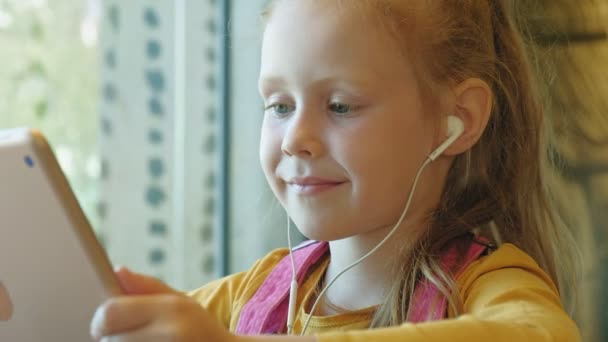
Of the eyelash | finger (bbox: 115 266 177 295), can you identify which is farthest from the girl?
finger (bbox: 115 266 177 295)

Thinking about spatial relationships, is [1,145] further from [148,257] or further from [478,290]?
[148,257]

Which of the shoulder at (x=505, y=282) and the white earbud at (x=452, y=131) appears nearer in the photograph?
the shoulder at (x=505, y=282)

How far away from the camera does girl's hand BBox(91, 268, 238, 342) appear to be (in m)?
0.55

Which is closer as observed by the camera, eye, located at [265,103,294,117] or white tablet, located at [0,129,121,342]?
white tablet, located at [0,129,121,342]

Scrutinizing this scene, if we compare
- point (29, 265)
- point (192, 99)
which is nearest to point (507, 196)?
point (29, 265)

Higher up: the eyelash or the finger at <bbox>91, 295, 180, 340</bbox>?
the eyelash

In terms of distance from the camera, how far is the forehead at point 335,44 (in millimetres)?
880

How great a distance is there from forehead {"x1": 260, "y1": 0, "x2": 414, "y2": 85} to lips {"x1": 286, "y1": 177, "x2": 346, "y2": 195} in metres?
0.13

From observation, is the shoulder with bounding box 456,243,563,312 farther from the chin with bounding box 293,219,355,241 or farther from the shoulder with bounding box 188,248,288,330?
the shoulder with bounding box 188,248,288,330

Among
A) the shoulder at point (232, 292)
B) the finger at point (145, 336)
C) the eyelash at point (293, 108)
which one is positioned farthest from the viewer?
the shoulder at point (232, 292)

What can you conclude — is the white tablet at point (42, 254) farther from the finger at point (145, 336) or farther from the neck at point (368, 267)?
the neck at point (368, 267)

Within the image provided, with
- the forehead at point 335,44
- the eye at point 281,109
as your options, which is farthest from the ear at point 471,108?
the eye at point 281,109

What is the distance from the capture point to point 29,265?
0.64m

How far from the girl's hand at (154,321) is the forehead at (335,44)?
406 mm
